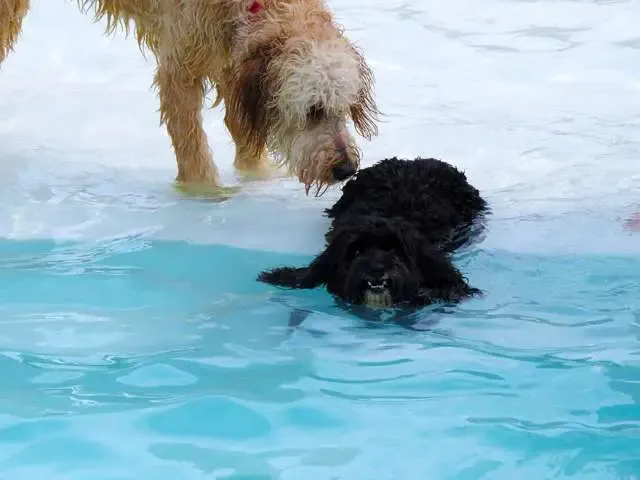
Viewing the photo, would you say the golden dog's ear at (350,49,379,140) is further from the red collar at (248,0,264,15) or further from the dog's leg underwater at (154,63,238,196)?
the dog's leg underwater at (154,63,238,196)

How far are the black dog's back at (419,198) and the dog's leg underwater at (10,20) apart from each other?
2.37 meters

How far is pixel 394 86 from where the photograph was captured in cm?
769

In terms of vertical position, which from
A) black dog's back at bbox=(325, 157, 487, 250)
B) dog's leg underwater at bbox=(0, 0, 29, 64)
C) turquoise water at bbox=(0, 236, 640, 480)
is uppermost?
dog's leg underwater at bbox=(0, 0, 29, 64)

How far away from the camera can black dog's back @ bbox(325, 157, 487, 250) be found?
16.4ft

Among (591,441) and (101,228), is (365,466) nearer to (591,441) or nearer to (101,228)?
(591,441)

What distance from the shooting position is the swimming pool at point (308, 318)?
11.0 feet

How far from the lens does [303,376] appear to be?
3824 millimetres

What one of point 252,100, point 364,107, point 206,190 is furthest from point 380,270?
point 206,190

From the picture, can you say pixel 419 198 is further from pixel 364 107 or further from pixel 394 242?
pixel 394 242

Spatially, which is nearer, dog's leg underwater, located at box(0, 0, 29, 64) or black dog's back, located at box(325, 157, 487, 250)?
black dog's back, located at box(325, 157, 487, 250)

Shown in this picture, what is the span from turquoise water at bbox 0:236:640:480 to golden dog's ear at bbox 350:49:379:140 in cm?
83

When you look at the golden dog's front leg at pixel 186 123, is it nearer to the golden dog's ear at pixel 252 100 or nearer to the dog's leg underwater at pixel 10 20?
the golden dog's ear at pixel 252 100

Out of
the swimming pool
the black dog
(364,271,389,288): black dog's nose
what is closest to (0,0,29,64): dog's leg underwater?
the swimming pool

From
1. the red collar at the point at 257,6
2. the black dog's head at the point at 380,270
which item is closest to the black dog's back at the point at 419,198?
the black dog's head at the point at 380,270
